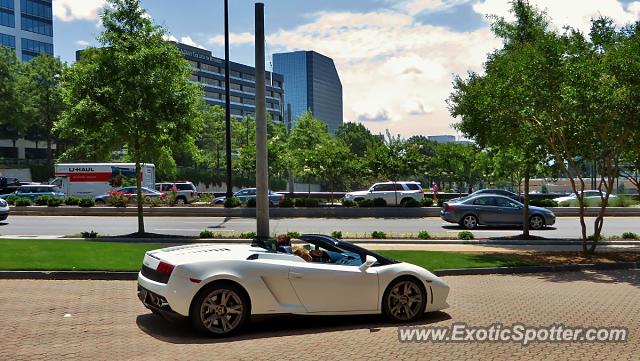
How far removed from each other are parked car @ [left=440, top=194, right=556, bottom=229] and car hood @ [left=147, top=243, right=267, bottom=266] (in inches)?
715

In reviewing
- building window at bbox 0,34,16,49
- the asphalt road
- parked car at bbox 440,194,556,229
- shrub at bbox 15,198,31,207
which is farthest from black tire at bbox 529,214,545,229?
building window at bbox 0,34,16,49

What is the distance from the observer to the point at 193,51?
436 ft

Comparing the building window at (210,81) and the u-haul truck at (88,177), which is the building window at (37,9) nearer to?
the building window at (210,81)

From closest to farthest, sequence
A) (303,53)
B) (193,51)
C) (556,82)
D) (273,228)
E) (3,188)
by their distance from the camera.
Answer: (556,82) → (273,228) → (3,188) → (193,51) → (303,53)

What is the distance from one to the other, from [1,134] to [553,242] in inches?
2838

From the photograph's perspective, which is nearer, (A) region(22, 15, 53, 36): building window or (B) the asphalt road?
(B) the asphalt road

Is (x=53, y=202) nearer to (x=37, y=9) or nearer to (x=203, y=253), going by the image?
(x=203, y=253)

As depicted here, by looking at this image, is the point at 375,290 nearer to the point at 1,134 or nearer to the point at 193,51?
the point at 1,134

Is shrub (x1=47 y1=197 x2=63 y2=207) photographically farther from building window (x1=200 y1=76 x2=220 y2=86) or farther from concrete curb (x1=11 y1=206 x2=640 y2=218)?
building window (x1=200 y1=76 x2=220 y2=86)

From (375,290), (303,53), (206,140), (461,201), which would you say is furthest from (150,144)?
(303,53)

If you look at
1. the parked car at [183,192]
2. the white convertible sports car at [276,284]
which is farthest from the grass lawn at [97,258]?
the parked car at [183,192]

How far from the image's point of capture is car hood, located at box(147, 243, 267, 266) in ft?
23.7

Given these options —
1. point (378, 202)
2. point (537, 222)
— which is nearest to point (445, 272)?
point (537, 222)

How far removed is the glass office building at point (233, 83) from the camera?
133 meters
